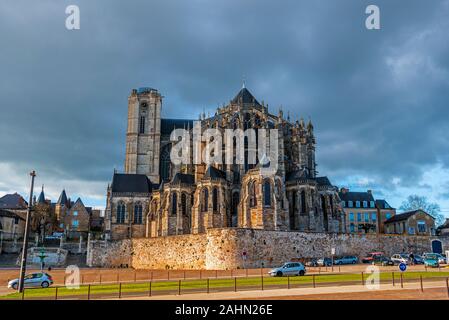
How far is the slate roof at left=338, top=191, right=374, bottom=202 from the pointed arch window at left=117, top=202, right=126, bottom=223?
36300mm

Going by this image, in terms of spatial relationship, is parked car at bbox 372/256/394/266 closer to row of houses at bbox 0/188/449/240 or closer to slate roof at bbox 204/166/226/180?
row of houses at bbox 0/188/449/240

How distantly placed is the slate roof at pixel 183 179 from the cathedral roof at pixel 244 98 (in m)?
12.6

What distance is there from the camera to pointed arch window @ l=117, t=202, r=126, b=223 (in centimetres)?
5916

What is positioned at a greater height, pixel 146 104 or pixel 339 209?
pixel 146 104

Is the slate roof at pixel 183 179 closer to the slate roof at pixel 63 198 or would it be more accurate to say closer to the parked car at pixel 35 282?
the parked car at pixel 35 282

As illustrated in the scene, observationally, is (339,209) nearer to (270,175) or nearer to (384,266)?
(270,175)

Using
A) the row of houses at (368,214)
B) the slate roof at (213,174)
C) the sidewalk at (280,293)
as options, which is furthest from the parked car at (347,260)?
the row of houses at (368,214)

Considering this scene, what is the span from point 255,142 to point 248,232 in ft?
57.3

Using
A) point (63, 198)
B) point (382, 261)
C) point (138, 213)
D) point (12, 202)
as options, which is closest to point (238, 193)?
point (138, 213)

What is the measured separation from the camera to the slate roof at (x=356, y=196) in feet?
235

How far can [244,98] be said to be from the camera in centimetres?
6147

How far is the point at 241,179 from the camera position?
52250 mm
